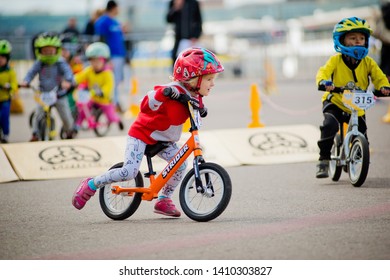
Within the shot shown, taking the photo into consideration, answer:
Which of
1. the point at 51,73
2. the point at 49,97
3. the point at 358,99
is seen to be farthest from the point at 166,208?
the point at 51,73

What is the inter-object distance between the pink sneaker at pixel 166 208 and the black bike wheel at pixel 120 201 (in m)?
0.19

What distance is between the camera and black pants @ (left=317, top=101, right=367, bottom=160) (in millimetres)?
10031

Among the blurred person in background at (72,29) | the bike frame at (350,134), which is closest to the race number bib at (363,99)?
the bike frame at (350,134)

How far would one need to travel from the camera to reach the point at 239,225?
7.52 m

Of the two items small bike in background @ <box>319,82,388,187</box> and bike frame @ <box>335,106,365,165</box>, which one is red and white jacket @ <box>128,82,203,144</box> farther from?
bike frame @ <box>335,106,365,165</box>

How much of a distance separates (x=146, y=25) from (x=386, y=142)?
27.7 meters

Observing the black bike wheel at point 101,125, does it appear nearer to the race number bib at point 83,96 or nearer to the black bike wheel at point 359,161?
the race number bib at point 83,96

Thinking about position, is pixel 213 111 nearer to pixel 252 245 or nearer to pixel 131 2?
pixel 131 2

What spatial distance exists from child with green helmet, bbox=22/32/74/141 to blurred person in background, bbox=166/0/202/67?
3.98m

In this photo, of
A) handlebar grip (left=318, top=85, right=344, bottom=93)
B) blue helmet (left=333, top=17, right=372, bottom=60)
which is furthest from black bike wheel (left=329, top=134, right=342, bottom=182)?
blue helmet (left=333, top=17, right=372, bottom=60)

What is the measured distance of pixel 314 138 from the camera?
1277cm

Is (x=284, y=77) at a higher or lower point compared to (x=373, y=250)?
lower
